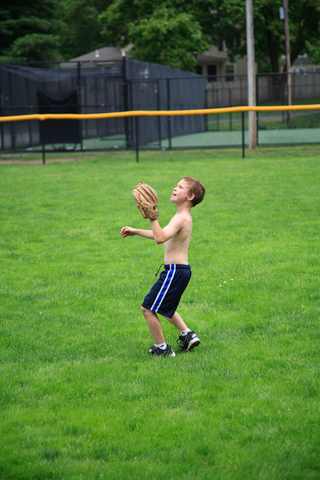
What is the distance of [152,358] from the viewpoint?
4473mm

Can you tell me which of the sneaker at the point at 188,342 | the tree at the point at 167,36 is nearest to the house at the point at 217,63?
the tree at the point at 167,36

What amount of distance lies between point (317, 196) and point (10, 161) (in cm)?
1201

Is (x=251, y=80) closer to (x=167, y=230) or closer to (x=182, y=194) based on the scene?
(x=182, y=194)

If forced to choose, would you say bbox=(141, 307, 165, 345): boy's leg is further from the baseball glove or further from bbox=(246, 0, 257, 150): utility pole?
bbox=(246, 0, 257, 150): utility pole

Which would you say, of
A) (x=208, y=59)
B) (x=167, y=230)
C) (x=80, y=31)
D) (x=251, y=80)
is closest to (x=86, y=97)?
(x=251, y=80)

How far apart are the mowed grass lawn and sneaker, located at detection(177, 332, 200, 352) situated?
61 mm

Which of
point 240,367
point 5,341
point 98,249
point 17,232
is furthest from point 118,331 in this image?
point 17,232

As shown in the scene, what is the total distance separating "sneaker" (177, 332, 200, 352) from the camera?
178 inches

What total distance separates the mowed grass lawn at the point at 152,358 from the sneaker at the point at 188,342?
6 centimetres

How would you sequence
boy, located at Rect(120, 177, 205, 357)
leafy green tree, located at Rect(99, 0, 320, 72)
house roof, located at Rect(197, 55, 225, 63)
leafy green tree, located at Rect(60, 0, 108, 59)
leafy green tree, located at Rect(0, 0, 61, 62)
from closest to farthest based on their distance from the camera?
boy, located at Rect(120, 177, 205, 357) < leafy green tree, located at Rect(99, 0, 320, 72) < leafy green tree, located at Rect(0, 0, 61, 62) < house roof, located at Rect(197, 55, 225, 63) < leafy green tree, located at Rect(60, 0, 108, 59)

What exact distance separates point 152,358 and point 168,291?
0.54 m

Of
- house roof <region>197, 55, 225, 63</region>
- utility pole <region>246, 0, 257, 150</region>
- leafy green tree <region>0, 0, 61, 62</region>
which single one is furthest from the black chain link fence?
house roof <region>197, 55, 225, 63</region>

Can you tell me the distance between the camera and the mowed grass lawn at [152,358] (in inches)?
124

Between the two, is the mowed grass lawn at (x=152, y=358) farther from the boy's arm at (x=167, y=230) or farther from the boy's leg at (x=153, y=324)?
the boy's arm at (x=167, y=230)
